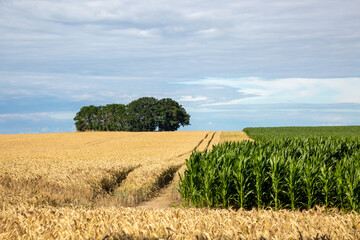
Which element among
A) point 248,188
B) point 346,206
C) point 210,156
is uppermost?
point 210,156

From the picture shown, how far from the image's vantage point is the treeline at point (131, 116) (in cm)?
6756

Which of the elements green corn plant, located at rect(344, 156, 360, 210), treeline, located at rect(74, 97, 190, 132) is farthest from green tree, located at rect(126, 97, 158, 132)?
green corn plant, located at rect(344, 156, 360, 210)

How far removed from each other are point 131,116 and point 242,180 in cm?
5862

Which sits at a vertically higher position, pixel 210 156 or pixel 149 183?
pixel 210 156

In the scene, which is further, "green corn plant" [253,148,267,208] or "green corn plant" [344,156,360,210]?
"green corn plant" [253,148,267,208]

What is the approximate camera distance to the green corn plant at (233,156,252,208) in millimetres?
9944

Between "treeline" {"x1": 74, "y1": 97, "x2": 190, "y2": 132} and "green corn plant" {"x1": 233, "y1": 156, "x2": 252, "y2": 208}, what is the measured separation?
5699 cm

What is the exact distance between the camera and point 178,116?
70.6m

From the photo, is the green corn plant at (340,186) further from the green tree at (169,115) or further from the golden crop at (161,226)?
the green tree at (169,115)

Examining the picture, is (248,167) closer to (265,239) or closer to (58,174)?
(265,239)

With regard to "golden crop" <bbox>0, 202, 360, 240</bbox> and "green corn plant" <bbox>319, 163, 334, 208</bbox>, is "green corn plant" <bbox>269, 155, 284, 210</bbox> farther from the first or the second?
"golden crop" <bbox>0, 202, 360, 240</bbox>

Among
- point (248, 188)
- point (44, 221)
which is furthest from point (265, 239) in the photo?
point (248, 188)

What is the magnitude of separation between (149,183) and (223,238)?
9.66m

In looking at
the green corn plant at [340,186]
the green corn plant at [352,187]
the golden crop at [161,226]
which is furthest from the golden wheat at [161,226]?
the green corn plant at [340,186]
